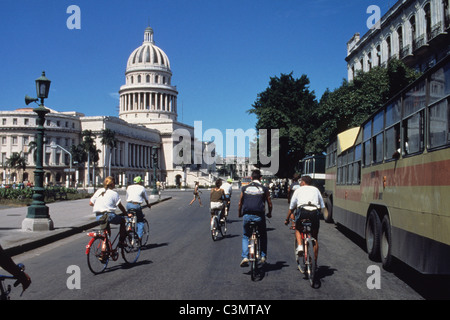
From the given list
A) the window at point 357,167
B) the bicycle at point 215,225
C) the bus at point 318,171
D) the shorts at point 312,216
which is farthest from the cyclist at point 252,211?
the bus at point 318,171

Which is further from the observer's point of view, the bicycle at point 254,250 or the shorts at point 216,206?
the shorts at point 216,206

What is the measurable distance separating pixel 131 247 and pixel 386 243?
16.5 ft

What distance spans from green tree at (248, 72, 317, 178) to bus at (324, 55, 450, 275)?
3181 cm

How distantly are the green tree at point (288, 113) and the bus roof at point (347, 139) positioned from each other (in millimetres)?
Answer: 26548

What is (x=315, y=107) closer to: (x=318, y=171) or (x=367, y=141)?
(x=318, y=171)

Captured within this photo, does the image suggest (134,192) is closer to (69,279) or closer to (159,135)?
(69,279)

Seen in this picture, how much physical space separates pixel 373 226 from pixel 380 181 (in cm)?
99

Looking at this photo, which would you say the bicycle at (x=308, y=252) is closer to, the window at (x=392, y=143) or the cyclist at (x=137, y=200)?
the window at (x=392, y=143)

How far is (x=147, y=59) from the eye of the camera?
469 feet

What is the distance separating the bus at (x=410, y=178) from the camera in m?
6.55

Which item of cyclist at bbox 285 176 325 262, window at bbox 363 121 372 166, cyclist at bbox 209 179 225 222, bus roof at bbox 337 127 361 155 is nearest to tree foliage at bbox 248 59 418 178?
bus roof at bbox 337 127 361 155

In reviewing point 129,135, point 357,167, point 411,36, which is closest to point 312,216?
point 357,167

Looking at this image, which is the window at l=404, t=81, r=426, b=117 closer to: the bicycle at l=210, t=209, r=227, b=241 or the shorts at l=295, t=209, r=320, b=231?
the shorts at l=295, t=209, r=320, b=231
